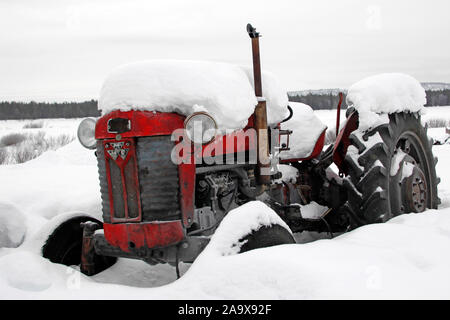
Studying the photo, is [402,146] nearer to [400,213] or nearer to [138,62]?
[400,213]

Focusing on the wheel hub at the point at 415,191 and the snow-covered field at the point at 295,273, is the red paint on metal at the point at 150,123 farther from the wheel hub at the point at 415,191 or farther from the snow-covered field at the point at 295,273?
the wheel hub at the point at 415,191

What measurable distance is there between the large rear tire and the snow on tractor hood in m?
1.26

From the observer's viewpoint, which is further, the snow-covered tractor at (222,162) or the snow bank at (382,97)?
the snow bank at (382,97)

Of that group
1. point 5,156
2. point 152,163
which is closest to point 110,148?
point 152,163

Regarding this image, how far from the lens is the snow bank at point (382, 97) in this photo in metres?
4.27

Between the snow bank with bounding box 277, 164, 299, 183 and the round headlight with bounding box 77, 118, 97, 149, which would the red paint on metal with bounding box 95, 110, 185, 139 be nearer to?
the round headlight with bounding box 77, 118, 97, 149

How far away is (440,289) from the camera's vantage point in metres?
2.41

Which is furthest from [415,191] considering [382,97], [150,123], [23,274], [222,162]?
[23,274]

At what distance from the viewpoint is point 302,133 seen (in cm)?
498

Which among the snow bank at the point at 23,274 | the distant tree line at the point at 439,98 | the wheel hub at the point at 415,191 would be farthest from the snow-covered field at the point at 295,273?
the distant tree line at the point at 439,98

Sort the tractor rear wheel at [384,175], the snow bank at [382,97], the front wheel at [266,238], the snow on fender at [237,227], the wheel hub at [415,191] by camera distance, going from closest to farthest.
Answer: the snow on fender at [237,227], the front wheel at [266,238], the tractor rear wheel at [384,175], the snow bank at [382,97], the wheel hub at [415,191]

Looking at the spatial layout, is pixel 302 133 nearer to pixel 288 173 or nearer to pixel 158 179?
pixel 288 173

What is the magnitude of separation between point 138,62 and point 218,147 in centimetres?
86

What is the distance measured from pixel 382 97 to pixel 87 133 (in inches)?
106
